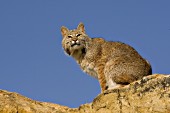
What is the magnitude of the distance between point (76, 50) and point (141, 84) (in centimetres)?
582

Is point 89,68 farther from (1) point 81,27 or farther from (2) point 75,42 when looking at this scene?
(1) point 81,27

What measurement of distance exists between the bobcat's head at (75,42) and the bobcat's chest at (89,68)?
0.63 m

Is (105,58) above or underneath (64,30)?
underneath

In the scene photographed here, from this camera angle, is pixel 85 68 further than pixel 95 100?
Yes

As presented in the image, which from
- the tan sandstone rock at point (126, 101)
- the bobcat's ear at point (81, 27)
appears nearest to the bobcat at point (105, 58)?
Answer: the bobcat's ear at point (81, 27)

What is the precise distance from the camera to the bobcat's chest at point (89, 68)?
601 inches

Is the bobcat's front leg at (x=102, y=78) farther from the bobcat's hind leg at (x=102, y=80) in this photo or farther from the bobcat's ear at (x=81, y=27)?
the bobcat's ear at (x=81, y=27)

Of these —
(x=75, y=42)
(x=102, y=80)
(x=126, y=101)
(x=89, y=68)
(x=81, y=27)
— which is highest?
(x=81, y=27)

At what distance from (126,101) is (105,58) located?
15.4 ft

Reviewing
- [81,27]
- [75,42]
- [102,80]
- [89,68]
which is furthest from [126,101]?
[81,27]

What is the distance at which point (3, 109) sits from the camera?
10664 millimetres

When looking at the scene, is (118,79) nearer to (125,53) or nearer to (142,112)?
(125,53)

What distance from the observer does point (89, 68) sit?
1544 centimetres

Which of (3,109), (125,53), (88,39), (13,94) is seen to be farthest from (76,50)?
(3,109)
